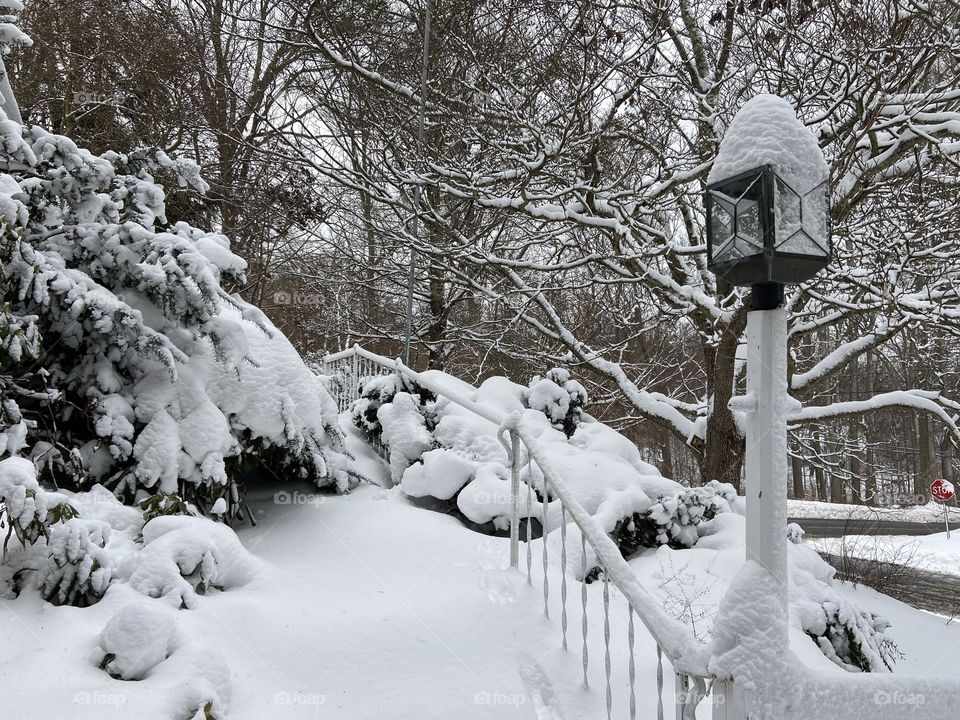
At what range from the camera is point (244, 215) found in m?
10.6

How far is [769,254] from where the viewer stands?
1.75 metres

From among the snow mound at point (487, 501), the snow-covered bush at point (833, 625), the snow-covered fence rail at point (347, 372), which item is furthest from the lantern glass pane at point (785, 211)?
the snow-covered fence rail at point (347, 372)

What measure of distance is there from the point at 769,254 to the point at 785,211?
13 centimetres

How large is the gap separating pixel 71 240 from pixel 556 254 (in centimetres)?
709

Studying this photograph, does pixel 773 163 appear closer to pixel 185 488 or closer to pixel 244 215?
pixel 185 488

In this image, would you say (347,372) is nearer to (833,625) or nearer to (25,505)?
(25,505)

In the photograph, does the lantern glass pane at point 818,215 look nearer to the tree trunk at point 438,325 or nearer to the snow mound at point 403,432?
the snow mound at point 403,432

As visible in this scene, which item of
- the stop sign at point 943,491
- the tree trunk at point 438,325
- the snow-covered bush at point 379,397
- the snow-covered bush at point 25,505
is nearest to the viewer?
the snow-covered bush at point 25,505

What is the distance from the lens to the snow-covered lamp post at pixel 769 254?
5.76 ft

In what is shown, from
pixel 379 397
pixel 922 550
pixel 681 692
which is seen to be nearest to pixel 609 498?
pixel 379 397

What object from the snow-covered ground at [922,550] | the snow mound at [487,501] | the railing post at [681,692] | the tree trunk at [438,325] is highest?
the tree trunk at [438,325]

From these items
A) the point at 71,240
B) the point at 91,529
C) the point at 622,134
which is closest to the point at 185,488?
the point at 91,529

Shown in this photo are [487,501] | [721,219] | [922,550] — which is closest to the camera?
[721,219]

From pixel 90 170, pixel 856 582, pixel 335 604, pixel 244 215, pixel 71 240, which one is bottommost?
pixel 856 582
